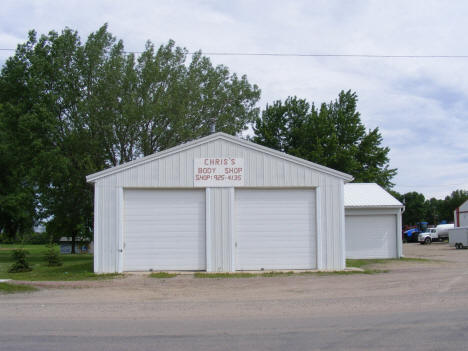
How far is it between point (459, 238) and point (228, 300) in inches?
1175

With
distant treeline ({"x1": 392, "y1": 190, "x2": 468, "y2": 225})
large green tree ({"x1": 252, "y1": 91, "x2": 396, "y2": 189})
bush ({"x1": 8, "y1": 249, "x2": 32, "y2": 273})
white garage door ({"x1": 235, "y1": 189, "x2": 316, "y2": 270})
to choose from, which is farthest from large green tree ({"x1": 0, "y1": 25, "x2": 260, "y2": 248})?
distant treeline ({"x1": 392, "y1": 190, "x2": 468, "y2": 225})

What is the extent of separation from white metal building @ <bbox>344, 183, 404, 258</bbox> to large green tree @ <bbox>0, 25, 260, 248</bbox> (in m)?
9.94

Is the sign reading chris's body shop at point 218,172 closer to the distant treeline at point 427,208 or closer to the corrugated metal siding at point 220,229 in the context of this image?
the corrugated metal siding at point 220,229

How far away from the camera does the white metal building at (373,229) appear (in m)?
24.8

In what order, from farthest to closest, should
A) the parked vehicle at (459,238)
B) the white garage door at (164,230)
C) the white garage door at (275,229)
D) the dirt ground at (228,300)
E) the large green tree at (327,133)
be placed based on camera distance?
the large green tree at (327,133), the parked vehicle at (459,238), the white garage door at (275,229), the white garage door at (164,230), the dirt ground at (228,300)

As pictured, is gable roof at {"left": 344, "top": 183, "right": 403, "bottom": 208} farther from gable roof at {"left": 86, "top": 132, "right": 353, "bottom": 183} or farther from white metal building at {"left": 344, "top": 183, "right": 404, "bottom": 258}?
gable roof at {"left": 86, "top": 132, "right": 353, "bottom": 183}

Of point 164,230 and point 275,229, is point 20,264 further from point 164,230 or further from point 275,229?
point 275,229

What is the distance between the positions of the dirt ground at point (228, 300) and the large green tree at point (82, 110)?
12.5 meters

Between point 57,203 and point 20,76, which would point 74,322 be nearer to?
point 57,203

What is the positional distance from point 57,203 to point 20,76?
7116 millimetres

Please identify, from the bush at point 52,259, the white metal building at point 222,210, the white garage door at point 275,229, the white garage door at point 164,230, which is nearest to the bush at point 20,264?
the bush at point 52,259

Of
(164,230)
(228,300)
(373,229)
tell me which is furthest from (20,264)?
(373,229)

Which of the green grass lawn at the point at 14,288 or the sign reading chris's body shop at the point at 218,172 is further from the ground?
the sign reading chris's body shop at the point at 218,172

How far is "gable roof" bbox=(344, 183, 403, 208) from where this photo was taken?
2486 cm
